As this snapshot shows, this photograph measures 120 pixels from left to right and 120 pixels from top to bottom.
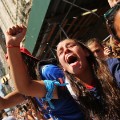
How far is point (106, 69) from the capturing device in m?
2.71

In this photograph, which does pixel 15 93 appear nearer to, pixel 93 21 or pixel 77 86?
pixel 77 86

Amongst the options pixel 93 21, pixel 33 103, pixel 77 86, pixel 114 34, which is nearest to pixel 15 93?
pixel 33 103

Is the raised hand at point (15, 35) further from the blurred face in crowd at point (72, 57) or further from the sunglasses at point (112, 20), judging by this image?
the sunglasses at point (112, 20)

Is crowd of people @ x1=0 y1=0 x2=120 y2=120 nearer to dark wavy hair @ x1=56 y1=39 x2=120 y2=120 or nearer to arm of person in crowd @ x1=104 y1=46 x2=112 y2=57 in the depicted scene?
dark wavy hair @ x1=56 y1=39 x2=120 y2=120

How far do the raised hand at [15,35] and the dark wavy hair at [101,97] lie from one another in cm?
52

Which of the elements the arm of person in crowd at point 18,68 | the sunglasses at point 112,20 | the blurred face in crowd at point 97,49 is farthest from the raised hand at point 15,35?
the blurred face in crowd at point 97,49

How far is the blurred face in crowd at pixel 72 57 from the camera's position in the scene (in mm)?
2842

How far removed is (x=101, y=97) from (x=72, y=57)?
0.48 metres

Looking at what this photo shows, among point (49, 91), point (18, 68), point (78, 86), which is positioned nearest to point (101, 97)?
point (78, 86)

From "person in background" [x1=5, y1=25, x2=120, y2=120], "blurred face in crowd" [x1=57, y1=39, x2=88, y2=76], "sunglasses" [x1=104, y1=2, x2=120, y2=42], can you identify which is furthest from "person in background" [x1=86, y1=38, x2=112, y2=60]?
"sunglasses" [x1=104, y1=2, x2=120, y2=42]

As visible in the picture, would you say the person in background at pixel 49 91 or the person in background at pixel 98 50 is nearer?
the person in background at pixel 49 91

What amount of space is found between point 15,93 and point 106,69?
865 mm

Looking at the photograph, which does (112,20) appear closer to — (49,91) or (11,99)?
(49,91)

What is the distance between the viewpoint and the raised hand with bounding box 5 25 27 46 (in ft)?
8.73
